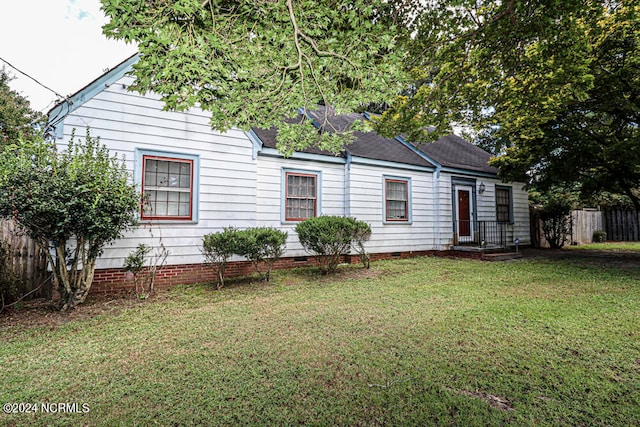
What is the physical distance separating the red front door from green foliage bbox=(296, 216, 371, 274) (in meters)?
6.02

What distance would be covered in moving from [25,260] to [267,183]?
5.10 metres

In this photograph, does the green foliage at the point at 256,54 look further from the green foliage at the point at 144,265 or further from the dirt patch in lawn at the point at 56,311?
the dirt patch in lawn at the point at 56,311

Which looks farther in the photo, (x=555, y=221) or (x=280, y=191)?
(x=555, y=221)

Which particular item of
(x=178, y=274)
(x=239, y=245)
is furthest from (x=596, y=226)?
(x=178, y=274)

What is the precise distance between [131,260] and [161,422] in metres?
4.33

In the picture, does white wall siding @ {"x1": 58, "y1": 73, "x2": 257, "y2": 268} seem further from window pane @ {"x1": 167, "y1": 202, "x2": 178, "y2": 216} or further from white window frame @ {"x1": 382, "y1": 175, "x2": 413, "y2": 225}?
white window frame @ {"x1": 382, "y1": 175, "x2": 413, "y2": 225}

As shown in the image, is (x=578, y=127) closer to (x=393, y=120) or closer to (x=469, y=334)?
(x=393, y=120)

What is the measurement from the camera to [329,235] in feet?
22.9

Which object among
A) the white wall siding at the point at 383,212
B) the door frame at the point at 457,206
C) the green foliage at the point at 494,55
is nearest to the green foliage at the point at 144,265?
the white wall siding at the point at 383,212

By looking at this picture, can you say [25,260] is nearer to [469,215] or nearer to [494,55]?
[494,55]

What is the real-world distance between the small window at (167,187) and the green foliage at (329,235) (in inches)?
108

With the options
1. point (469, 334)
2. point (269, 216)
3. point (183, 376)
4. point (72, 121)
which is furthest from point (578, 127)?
point (72, 121)

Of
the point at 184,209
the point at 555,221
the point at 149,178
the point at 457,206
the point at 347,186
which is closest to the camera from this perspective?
the point at 149,178

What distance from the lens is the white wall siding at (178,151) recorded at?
601 centimetres
